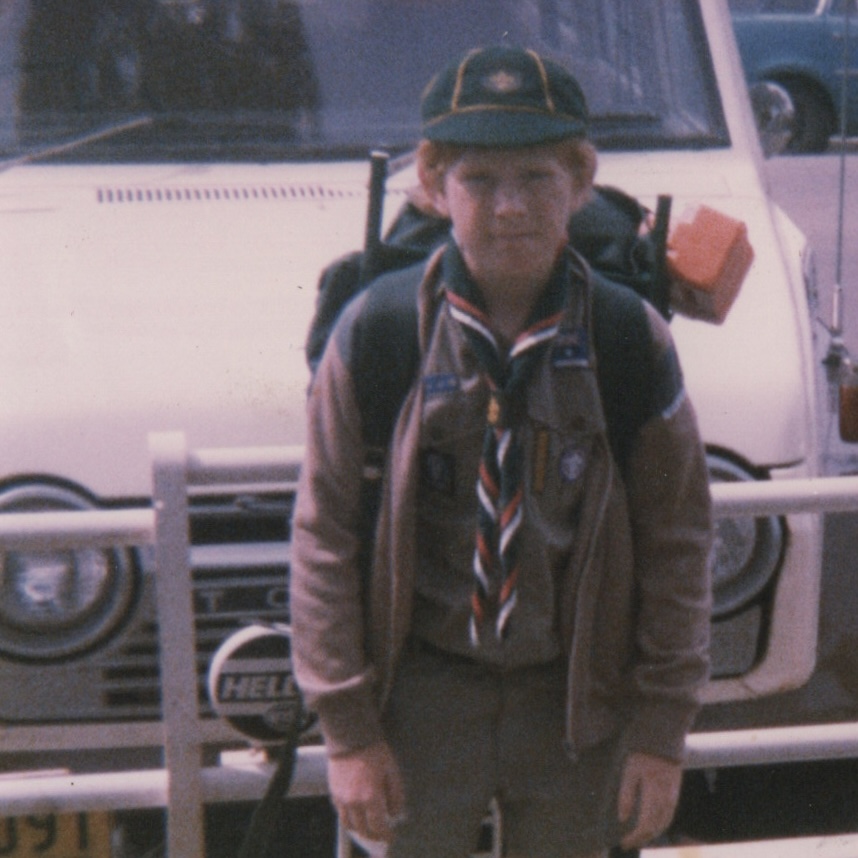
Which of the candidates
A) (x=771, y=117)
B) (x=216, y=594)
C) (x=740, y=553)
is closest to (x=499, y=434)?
(x=216, y=594)

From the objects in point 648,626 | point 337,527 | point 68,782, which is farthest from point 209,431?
point 648,626

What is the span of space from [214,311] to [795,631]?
126 centimetres

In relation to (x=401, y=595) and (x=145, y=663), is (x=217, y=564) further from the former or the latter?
(x=401, y=595)

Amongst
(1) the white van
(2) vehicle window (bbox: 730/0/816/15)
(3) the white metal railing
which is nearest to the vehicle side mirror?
(1) the white van

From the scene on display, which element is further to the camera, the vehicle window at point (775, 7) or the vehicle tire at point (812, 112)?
the vehicle window at point (775, 7)

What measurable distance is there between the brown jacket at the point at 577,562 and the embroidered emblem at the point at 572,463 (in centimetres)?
2

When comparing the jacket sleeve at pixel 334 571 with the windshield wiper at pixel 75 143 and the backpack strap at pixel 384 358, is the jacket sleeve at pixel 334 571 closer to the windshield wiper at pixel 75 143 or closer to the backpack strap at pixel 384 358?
the backpack strap at pixel 384 358

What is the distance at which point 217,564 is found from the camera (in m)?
2.86

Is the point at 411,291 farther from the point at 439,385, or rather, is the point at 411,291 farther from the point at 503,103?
the point at 503,103

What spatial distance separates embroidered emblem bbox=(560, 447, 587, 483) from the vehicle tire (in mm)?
13782

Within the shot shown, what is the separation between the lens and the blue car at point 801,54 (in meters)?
15.4

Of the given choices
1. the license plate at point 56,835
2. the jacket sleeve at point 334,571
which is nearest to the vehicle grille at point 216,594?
the license plate at point 56,835

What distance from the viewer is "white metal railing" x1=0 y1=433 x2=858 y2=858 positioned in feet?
7.91

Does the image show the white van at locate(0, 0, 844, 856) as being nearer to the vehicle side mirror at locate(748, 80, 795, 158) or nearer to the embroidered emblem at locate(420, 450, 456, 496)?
the vehicle side mirror at locate(748, 80, 795, 158)
